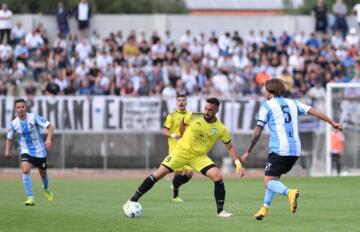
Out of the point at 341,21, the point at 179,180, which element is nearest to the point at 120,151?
the point at 341,21

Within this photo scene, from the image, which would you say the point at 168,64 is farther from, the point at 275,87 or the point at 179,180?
the point at 275,87

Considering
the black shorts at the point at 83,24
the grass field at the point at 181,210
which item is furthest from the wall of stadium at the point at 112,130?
the grass field at the point at 181,210

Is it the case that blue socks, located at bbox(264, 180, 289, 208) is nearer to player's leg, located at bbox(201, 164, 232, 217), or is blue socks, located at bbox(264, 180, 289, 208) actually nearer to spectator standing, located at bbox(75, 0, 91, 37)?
player's leg, located at bbox(201, 164, 232, 217)

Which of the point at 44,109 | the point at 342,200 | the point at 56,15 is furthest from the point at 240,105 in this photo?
the point at 342,200

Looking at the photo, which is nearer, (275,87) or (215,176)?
(275,87)

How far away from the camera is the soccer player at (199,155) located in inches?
655

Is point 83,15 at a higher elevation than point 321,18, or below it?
below

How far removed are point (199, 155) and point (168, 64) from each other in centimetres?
2162

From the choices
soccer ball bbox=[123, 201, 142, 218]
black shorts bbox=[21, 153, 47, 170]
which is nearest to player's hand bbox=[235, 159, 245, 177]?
soccer ball bbox=[123, 201, 142, 218]

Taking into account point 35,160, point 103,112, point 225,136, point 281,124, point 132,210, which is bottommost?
point 132,210

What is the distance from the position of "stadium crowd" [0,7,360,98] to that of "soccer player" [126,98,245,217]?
765 inches

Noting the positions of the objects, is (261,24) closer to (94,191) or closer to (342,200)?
(94,191)

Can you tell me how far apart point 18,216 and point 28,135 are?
387 cm

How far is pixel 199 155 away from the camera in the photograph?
16953 mm
